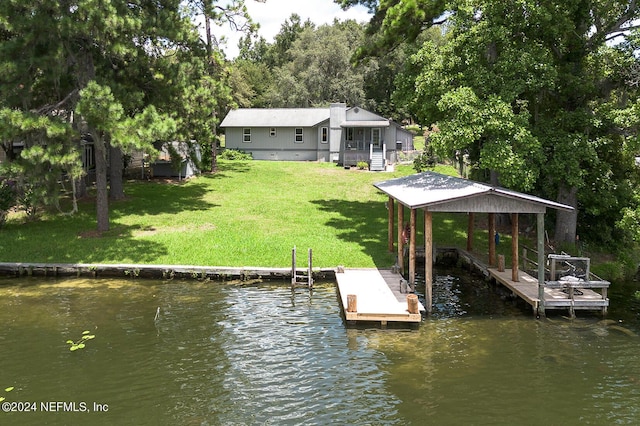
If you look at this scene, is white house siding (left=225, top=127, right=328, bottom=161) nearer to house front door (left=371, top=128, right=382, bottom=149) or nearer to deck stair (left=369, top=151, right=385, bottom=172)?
house front door (left=371, top=128, right=382, bottom=149)

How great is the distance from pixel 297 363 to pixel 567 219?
1550 centimetres

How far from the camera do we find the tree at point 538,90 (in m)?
19.1

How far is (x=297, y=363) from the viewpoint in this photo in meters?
12.3

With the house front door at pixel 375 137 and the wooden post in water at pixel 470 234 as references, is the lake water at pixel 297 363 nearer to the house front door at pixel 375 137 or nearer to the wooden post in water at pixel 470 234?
the wooden post in water at pixel 470 234

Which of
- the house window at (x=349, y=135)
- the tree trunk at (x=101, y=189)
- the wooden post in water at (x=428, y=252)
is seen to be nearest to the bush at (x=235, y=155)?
the house window at (x=349, y=135)

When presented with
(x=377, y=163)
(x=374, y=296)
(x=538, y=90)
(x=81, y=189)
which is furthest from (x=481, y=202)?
(x=377, y=163)

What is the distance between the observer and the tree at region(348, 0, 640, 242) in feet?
62.7

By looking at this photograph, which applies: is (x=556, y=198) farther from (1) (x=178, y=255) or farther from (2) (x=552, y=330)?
(1) (x=178, y=255)

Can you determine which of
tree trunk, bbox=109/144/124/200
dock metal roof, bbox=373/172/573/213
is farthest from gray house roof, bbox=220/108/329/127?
dock metal roof, bbox=373/172/573/213

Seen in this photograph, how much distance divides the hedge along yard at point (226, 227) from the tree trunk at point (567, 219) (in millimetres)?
4290

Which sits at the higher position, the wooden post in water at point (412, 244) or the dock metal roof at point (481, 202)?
the dock metal roof at point (481, 202)

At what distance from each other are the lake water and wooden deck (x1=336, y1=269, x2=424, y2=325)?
1.44ft

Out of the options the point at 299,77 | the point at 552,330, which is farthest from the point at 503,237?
the point at 299,77

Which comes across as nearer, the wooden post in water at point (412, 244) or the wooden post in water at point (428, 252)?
the wooden post in water at point (428, 252)
